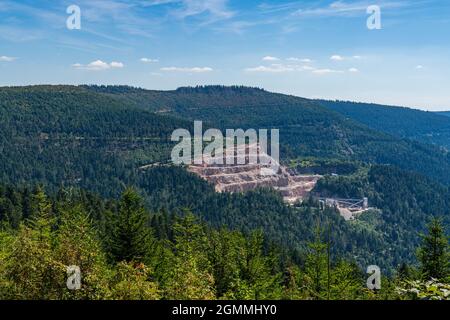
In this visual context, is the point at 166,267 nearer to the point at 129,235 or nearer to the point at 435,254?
the point at 129,235

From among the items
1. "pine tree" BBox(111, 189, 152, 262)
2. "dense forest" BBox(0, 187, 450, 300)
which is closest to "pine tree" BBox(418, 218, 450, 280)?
"dense forest" BBox(0, 187, 450, 300)

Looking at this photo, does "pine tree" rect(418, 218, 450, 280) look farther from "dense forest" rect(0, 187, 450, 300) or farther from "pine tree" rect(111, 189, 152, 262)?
"pine tree" rect(111, 189, 152, 262)

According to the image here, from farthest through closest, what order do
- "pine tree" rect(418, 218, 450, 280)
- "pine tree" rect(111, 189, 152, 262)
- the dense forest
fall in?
"pine tree" rect(111, 189, 152, 262) → "pine tree" rect(418, 218, 450, 280) → the dense forest

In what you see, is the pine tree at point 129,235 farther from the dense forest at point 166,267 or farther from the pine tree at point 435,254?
the pine tree at point 435,254

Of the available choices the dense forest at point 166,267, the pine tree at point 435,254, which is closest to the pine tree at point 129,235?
the dense forest at point 166,267

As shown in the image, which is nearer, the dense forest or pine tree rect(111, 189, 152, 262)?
the dense forest

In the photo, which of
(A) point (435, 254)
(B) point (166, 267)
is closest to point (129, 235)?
(B) point (166, 267)
